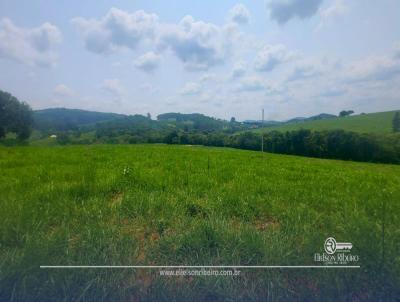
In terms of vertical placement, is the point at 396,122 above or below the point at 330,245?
above

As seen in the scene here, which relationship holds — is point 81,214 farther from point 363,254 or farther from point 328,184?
point 328,184

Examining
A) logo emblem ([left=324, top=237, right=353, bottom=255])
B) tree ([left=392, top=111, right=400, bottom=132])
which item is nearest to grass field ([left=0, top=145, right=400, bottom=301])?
logo emblem ([left=324, top=237, right=353, bottom=255])

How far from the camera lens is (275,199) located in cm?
388

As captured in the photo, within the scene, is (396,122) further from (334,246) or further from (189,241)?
(189,241)

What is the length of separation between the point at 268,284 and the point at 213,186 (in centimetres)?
252

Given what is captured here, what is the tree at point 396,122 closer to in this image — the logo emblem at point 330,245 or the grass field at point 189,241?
the grass field at point 189,241

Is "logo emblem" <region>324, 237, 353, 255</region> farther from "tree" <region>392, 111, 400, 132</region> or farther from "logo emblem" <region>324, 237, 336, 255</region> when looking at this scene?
"tree" <region>392, 111, 400, 132</region>

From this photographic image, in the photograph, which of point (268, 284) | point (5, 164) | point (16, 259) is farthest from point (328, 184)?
point (5, 164)

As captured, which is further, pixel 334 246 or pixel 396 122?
pixel 396 122

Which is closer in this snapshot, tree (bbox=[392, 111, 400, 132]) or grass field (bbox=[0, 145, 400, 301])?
grass field (bbox=[0, 145, 400, 301])

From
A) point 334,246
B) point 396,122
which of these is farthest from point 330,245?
point 396,122

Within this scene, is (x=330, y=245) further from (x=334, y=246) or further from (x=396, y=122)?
(x=396, y=122)

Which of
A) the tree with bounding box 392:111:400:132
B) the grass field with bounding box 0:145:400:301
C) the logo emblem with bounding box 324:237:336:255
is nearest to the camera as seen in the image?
the grass field with bounding box 0:145:400:301

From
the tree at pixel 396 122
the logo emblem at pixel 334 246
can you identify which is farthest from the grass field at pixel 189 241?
the tree at pixel 396 122
